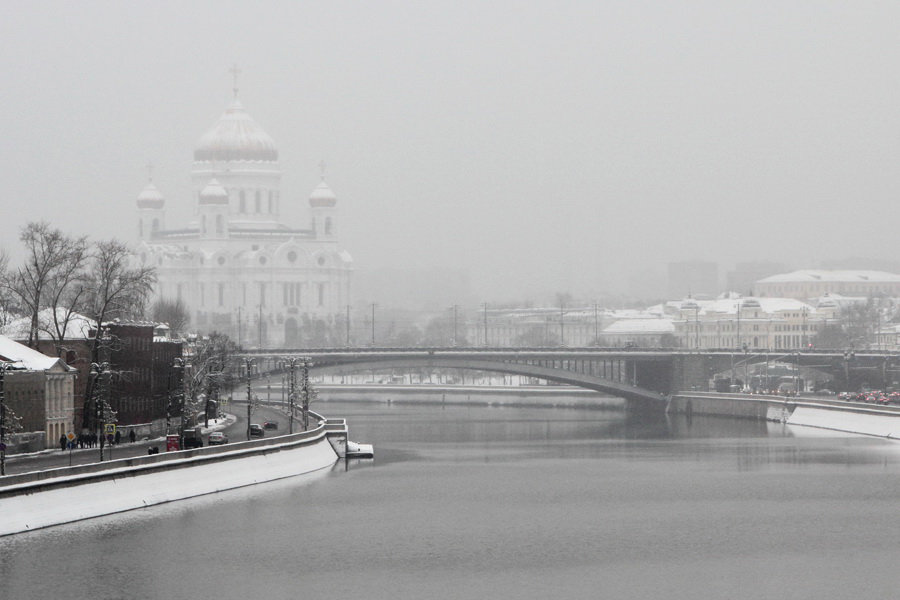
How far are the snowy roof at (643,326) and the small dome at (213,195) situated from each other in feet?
138

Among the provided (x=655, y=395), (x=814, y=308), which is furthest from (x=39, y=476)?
(x=814, y=308)

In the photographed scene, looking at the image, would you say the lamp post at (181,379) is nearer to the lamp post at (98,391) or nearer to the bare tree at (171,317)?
the lamp post at (98,391)

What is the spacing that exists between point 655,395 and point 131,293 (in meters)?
41.6

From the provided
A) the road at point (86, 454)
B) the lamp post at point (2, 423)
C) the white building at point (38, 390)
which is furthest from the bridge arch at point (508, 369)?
the lamp post at point (2, 423)

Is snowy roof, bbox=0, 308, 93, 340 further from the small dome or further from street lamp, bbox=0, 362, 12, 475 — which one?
the small dome

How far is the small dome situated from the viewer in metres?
194

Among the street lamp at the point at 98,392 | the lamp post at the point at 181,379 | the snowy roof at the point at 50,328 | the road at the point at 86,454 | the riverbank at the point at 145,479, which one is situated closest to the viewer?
the riverbank at the point at 145,479

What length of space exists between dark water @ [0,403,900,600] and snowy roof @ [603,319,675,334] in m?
117

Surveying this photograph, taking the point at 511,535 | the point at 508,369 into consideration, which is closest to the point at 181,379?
the point at 511,535

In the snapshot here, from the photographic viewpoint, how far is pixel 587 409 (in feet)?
350

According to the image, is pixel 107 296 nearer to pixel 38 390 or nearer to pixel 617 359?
pixel 38 390

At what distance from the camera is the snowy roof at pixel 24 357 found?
171ft

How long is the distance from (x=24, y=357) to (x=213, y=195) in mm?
141658

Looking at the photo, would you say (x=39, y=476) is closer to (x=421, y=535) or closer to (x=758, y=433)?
(x=421, y=535)
